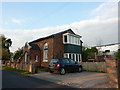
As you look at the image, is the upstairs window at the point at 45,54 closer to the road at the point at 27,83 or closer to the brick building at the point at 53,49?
the brick building at the point at 53,49

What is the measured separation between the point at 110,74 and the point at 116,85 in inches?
26.5

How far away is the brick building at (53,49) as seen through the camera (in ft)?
73.0

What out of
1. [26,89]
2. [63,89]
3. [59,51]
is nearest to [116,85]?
[63,89]

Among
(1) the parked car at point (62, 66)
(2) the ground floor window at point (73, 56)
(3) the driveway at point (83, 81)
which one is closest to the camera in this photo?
(3) the driveway at point (83, 81)

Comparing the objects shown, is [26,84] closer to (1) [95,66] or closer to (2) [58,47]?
(1) [95,66]

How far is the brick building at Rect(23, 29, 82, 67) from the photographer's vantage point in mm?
22266

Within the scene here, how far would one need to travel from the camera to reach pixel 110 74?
7.46 m

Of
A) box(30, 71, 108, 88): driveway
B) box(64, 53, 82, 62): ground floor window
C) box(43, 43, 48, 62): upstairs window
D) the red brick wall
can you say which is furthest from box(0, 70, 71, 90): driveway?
box(64, 53, 82, 62): ground floor window

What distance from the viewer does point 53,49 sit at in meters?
21.9

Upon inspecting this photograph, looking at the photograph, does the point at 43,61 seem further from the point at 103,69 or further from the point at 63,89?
the point at 63,89

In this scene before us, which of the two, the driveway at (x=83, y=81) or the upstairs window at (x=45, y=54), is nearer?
the driveway at (x=83, y=81)

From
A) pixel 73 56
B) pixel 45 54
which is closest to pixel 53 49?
pixel 45 54

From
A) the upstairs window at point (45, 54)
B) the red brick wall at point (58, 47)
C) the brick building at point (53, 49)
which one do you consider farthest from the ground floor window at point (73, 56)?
the upstairs window at point (45, 54)

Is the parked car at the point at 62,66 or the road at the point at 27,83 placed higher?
the parked car at the point at 62,66
